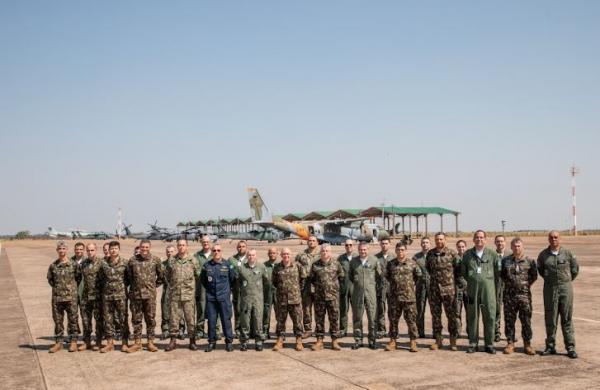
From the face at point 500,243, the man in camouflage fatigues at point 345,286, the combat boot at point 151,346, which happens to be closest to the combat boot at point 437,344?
the man in camouflage fatigues at point 345,286

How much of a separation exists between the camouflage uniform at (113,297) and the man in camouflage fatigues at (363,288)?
4.02m

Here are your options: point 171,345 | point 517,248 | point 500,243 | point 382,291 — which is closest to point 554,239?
point 517,248

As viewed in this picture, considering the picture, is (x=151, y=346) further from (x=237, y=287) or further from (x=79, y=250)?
(x=79, y=250)

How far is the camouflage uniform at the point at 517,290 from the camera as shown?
8.76 meters

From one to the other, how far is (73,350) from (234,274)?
120 inches

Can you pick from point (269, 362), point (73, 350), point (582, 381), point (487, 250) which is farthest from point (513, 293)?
point (73, 350)

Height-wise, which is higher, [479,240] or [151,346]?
[479,240]

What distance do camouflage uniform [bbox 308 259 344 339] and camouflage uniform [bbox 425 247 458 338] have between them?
64.2 inches

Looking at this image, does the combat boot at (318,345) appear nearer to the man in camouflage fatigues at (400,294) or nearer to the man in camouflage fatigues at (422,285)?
the man in camouflage fatigues at (400,294)

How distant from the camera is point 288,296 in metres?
9.25

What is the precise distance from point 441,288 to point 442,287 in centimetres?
3

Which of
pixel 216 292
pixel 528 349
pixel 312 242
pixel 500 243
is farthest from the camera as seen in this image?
pixel 312 242

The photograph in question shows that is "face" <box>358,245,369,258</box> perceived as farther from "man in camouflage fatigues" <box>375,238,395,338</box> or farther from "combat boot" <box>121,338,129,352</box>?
"combat boot" <box>121,338,129,352</box>

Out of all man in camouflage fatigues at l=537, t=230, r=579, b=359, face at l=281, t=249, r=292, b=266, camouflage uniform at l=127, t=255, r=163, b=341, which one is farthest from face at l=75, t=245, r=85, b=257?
man in camouflage fatigues at l=537, t=230, r=579, b=359
